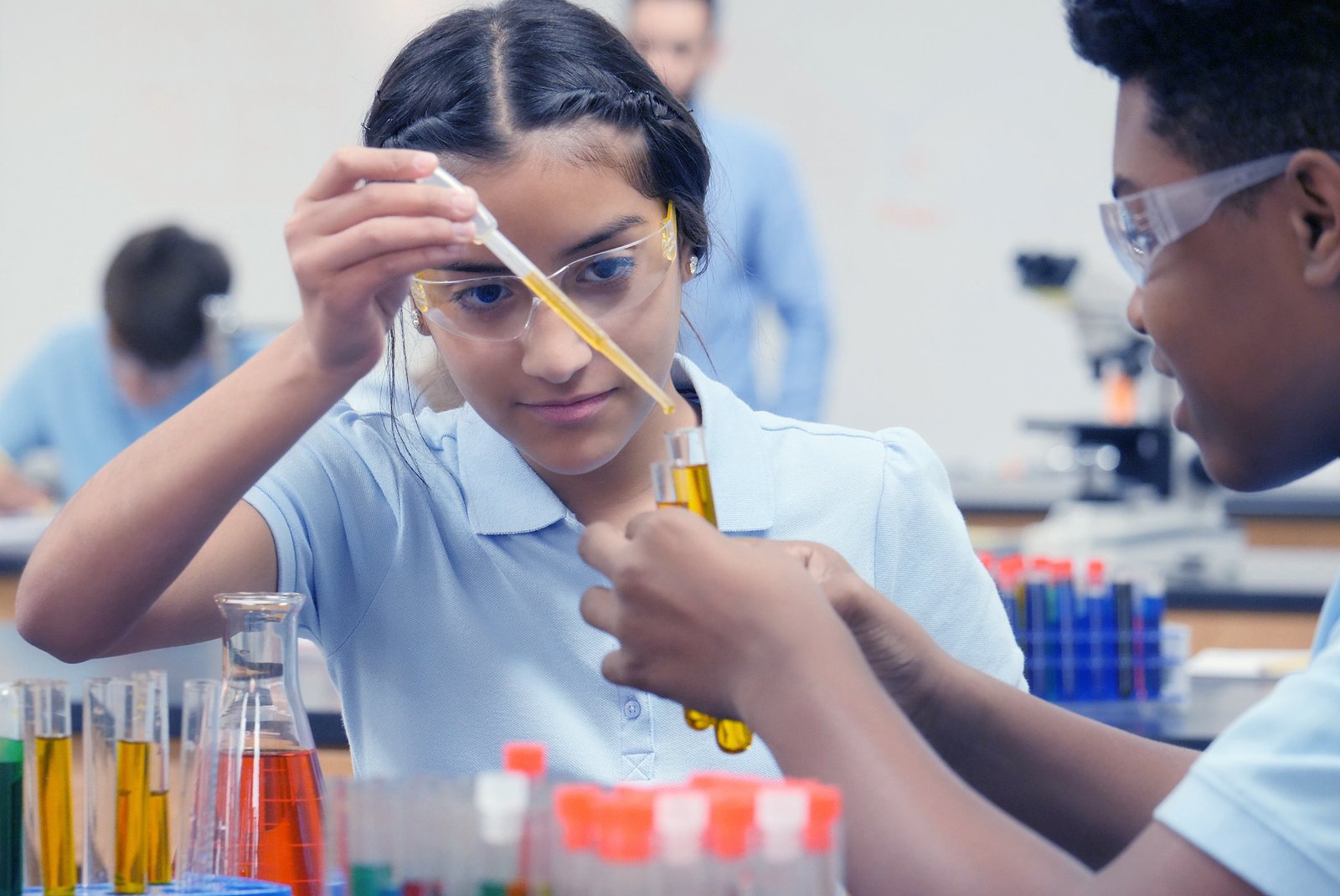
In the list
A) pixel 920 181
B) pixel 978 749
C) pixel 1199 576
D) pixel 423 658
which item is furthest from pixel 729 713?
pixel 920 181

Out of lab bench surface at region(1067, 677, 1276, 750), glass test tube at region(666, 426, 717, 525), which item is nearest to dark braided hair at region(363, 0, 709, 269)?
glass test tube at region(666, 426, 717, 525)

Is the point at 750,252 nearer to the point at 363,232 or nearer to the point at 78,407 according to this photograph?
the point at 78,407

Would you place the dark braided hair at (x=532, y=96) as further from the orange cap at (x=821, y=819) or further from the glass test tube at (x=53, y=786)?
the orange cap at (x=821, y=819)

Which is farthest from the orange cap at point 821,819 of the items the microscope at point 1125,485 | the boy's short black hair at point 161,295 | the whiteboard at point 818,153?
the whiteboard at point 818,153

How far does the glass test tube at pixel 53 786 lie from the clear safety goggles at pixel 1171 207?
684 mm

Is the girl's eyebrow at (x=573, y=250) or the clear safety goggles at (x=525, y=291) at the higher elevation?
the girl's eyebrow at (x=573, y=250)

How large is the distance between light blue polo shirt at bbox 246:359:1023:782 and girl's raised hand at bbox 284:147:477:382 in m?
0.26

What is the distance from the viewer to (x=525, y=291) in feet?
3.56

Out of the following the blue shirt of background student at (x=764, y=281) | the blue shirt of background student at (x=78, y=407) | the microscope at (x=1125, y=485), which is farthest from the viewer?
the blue shirt of background student at (x=78, y=407)

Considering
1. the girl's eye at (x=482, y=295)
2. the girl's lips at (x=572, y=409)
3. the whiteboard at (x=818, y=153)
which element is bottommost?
the girl's lips at (x=572, y=409)

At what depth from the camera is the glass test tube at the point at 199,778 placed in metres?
0.83

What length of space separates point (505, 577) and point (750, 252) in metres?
2.31

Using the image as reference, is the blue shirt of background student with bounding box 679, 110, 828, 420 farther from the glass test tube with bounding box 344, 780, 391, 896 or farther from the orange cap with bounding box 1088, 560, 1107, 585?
the glass test tube with bounding box 344, 780, 391, 896

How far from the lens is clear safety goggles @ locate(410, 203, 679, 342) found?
109cm
